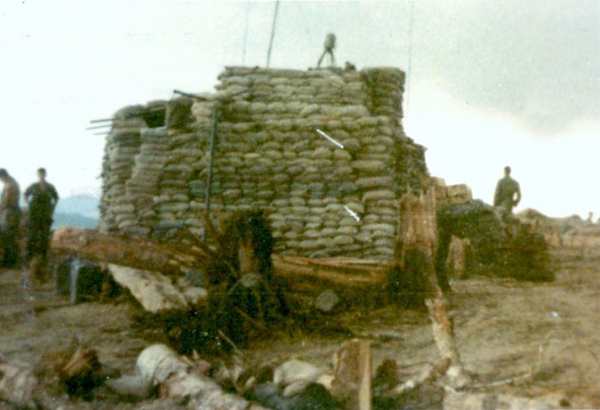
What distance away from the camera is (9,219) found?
31.2 ft

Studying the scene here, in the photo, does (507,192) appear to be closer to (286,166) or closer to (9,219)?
(286,166)

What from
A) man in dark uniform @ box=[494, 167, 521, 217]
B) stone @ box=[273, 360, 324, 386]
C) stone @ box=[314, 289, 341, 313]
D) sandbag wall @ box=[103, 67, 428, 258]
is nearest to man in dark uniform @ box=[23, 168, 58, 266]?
sandbag wall @ box=[103, 67, 428, 258]

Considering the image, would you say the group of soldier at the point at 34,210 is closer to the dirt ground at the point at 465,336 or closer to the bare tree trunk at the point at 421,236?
the dirt ground at the point at 465,336

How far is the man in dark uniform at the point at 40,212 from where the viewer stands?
29.0ft

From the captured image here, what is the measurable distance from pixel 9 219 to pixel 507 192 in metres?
7.67

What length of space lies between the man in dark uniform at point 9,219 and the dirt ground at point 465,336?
0.94 m

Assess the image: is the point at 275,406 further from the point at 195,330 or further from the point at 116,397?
the point at 195,330

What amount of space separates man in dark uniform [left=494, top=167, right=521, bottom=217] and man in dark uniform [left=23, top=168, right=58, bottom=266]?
22.9 feet

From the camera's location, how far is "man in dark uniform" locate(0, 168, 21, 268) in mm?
9242

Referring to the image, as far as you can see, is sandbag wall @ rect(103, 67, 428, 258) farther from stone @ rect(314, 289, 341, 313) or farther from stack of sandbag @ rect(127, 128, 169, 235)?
stone @ rect(314, 289, 341, 313)

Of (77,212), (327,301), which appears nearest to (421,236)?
(327,301)

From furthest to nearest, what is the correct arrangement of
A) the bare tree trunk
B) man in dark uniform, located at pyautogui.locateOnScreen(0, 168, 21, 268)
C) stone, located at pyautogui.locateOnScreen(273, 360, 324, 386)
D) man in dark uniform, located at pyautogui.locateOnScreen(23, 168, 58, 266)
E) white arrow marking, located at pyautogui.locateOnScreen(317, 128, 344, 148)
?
man in dark uniform, located at pyautogui.locateOnScreen(0, 168, 21, 268), white arrow marking, located at pyautogui.locateOnScreen(317, 128, 344, 148), man in dark uniform, located at pyautogui.locateOnScreen(23, 168, 58, 266), the bare tree trunk, stone, located at pyautogui.locateOnScreen(273, 360, 324, 386)

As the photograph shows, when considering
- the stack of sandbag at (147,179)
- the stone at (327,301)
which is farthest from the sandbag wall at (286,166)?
the stone at (327,301)

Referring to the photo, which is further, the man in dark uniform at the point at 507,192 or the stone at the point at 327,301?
the man in dark uniform at the point at 507,192
